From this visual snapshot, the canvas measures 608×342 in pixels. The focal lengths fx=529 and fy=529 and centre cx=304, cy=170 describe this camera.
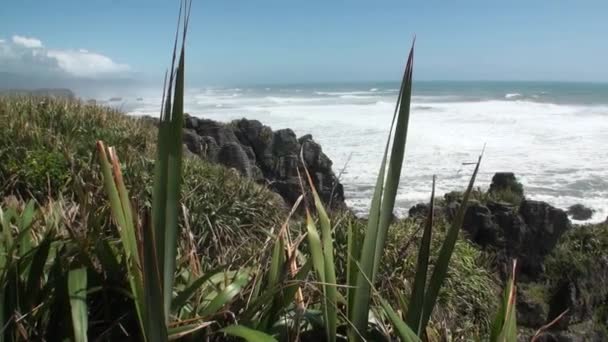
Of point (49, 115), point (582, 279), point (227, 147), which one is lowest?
point (582, 279)

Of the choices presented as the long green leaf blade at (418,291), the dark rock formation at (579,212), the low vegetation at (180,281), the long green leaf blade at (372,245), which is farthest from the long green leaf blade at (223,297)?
the dark rock formation at (579,212)

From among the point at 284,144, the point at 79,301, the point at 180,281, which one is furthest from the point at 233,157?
the point at 79,301

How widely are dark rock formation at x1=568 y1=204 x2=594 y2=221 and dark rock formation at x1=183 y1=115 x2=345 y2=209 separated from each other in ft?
26.2

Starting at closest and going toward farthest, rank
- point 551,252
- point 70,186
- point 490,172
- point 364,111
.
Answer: point 70,186 → point 551,252 → point 490,172 → point 364,111

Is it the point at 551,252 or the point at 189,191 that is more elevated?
the point at 189,191

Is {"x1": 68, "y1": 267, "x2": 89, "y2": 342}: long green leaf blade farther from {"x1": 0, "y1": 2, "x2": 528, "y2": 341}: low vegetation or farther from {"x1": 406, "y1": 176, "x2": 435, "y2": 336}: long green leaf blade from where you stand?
{"x1": 406, "y1": 176, "x2": 435, "y2": 336}: long green leaf blade

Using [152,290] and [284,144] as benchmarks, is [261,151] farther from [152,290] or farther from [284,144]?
[152,290]

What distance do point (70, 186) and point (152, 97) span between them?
48.4 metres

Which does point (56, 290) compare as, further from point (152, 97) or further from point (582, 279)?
point (152, 97)

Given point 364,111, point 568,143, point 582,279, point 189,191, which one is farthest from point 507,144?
point 189,191

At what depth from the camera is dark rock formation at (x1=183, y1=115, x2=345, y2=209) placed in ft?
42.4

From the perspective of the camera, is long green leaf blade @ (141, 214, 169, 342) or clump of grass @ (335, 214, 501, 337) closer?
long green leaf blade @ (141, 214, 169, 342)

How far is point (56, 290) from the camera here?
1.85m

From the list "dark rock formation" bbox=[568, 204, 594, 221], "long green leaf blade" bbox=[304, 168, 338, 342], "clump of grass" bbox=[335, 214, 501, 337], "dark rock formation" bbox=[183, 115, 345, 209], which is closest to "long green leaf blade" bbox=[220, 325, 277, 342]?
"long green leaf blade" bbox=[304, 168, 338, 342]
